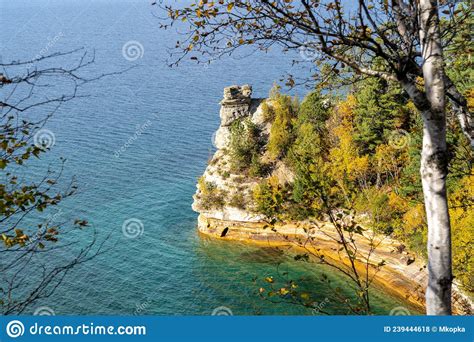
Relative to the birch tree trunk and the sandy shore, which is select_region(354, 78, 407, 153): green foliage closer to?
the sandy shore

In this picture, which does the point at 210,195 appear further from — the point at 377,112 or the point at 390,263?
the point at 390,263

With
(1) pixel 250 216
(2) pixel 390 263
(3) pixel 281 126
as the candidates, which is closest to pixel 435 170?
(2) pixel 390 263

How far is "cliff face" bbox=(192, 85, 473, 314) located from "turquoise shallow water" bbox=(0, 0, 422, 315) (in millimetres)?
1817

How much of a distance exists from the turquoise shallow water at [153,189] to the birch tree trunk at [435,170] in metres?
3.19

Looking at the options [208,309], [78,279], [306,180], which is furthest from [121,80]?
[306,180]

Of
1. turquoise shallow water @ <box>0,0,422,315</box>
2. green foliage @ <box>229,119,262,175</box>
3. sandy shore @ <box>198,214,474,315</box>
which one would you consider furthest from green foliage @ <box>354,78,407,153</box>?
turquoise shallow water @ <box>0,0,422,315</box>

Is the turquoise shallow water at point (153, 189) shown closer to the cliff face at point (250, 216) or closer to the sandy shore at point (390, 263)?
the sandy shore at point (390, 263)

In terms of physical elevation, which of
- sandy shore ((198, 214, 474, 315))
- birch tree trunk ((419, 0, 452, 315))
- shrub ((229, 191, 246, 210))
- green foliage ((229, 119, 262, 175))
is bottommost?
sandy shore ((198, 214, 474, 315))

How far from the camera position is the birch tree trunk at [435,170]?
532 cm

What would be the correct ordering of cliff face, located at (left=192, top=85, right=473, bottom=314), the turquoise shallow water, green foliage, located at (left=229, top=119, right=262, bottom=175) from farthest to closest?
green foliage, located at (left=229, top=119, right=262, bottom=175) → cliff face, located at (left=192, top=85, right=473, bottom=314) → the turquoise shallow water

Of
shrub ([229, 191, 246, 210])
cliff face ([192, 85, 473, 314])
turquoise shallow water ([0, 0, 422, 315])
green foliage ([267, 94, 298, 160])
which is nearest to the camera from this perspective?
turquoise shallow water ([0, 0, 422, 315])

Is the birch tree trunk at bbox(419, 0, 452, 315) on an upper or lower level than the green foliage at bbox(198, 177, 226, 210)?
upper

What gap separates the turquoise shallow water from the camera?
35656mm

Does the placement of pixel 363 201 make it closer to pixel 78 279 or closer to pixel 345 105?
pixel 345 105
